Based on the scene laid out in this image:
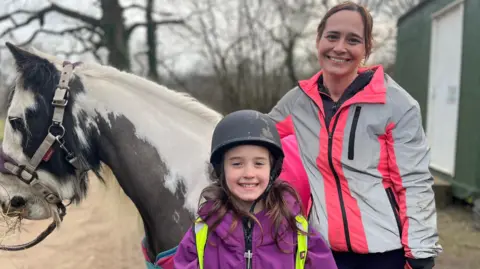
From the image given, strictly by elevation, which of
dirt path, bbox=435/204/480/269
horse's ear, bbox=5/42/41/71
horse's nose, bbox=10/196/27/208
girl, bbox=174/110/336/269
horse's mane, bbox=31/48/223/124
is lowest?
dirt path, bbox=435/204/480/269

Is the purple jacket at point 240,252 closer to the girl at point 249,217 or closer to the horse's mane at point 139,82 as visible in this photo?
the girl at point 249,217

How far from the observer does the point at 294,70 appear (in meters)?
9.95

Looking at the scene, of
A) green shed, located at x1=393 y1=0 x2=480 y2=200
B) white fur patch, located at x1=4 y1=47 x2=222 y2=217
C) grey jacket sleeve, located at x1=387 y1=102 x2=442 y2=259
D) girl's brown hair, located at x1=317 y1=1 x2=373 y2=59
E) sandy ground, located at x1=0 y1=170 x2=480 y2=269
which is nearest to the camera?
grey jacket sleeve, located at x1=387 y1=102 x2=442 y2=259

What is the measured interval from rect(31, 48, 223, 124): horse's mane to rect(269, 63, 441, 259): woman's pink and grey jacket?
2.16 feet

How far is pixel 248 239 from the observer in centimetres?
137

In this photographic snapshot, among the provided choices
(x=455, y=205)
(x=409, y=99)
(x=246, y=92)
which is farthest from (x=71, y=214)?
(x=409, y=99)

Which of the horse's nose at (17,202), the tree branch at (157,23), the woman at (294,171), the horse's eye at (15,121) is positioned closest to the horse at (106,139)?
the horse's eye at (15,121)

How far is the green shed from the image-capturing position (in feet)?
20.3

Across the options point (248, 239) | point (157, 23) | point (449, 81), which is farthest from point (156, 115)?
point (157, 23)

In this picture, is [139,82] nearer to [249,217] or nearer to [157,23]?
[249,217]

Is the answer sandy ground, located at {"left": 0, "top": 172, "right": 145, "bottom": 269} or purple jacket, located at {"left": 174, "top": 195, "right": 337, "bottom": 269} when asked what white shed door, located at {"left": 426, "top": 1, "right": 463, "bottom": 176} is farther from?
purple jacket, located at {"left": 174, "top": 195, "right": 337, "bottom": 269}

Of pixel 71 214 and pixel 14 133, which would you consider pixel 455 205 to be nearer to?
pixel 71 214

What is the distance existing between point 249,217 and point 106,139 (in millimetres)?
Answer: 847

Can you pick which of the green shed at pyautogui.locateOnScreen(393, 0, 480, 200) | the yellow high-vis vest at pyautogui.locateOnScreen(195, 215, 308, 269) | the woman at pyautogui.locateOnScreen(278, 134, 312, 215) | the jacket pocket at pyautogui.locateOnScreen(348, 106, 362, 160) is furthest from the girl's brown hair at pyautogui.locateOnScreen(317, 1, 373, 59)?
the green shed at pyautogui.locateOnScreen(393, 0, 480, 200)
